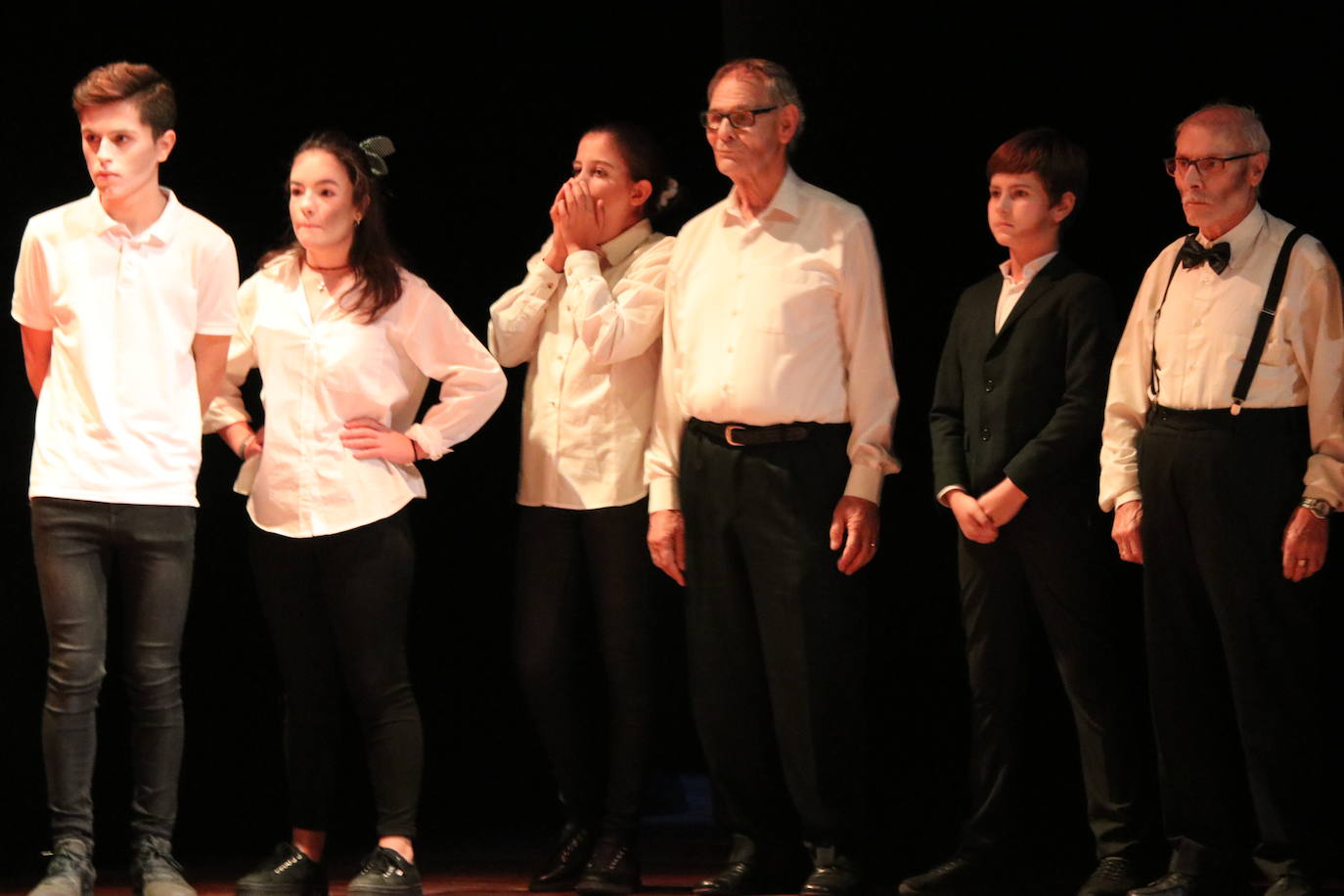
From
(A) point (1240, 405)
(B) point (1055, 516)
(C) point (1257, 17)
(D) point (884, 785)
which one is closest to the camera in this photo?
(A) point (1240, 405)

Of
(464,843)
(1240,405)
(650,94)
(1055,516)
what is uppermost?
(650,94)

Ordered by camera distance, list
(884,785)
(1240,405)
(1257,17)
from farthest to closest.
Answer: (884,785), (1257,17), (1240,405)

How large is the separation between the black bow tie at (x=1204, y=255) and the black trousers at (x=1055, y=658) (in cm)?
58

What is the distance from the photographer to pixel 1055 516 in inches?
152

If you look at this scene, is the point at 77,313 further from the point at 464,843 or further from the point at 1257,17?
the point at 1257,17

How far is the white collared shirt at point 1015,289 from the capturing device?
396 cm

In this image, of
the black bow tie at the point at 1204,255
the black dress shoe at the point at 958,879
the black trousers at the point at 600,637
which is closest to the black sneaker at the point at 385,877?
the black trousers at the point at 600,637

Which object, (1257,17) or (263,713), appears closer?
(1257,17)

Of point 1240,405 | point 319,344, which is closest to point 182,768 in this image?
point 319,344

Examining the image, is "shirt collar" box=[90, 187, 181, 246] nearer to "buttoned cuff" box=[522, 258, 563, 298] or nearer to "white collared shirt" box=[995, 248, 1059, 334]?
"buttoned cuff" box=[522, 258, 563, 298]

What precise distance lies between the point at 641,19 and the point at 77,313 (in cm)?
205

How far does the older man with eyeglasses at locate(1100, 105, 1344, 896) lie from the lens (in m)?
3.57

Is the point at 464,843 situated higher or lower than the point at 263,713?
lower

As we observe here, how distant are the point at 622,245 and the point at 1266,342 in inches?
59.2
